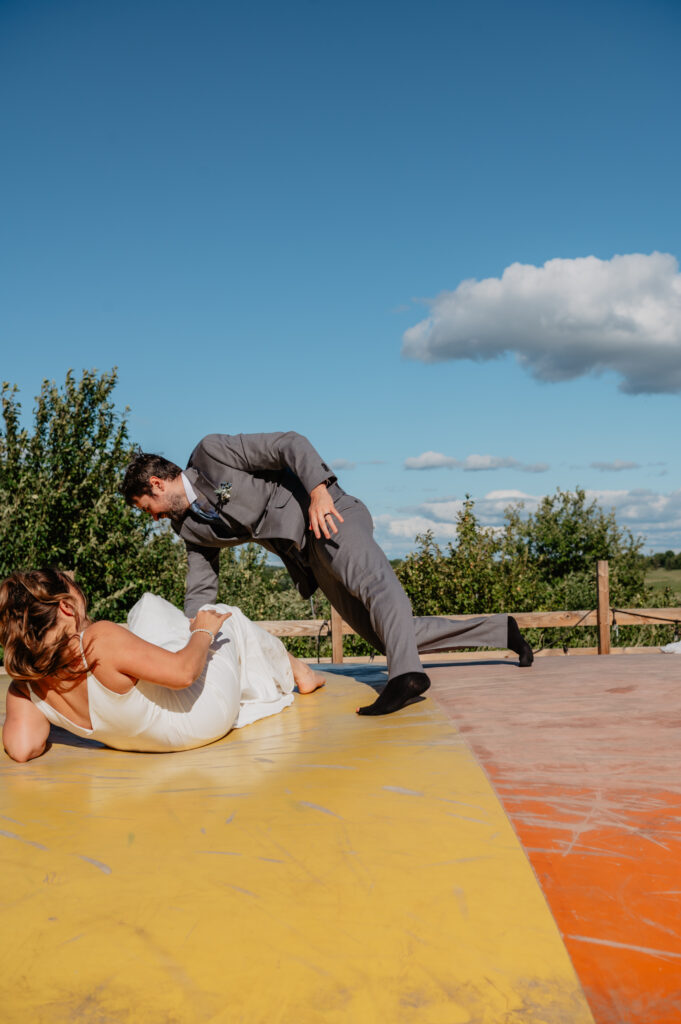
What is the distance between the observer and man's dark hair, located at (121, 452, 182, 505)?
304 cm

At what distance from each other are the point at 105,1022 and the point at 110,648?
1.17m

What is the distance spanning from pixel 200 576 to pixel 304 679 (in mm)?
626

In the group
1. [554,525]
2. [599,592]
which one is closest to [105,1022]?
[599,592]

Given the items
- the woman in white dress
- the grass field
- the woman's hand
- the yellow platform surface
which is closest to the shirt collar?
the woman in white dress

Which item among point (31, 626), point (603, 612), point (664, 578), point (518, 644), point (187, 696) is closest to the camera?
point (31, 626)

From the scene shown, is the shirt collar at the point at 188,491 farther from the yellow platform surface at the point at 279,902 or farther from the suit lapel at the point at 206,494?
the yellow platform surface at the point at 279,902

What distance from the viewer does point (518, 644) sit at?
11.4 ft

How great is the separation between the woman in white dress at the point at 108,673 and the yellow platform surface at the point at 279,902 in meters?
0.28

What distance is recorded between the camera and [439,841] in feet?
4.74

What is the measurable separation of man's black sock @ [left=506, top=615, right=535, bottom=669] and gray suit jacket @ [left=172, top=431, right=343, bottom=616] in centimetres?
94

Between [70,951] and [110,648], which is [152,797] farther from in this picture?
[70,951]

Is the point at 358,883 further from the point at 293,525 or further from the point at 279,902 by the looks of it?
the point at 293,525

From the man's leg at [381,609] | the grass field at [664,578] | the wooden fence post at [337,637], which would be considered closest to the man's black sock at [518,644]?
the man's leg at [381,609]

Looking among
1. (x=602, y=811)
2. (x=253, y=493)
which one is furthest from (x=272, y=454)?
(x=602, y=811)
